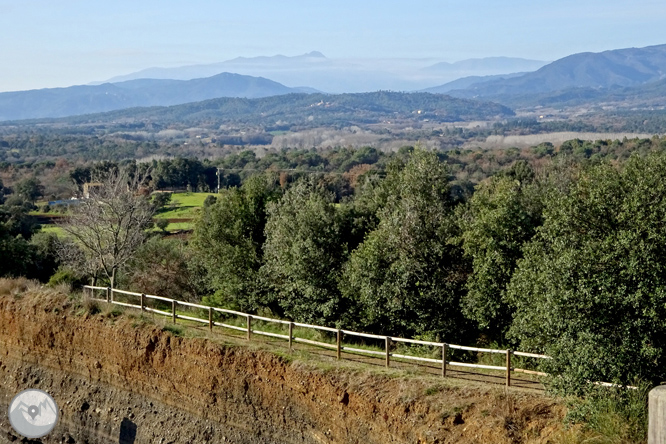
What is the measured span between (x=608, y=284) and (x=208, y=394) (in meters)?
11.0

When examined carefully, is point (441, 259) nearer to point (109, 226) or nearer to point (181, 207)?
point (109, 226)

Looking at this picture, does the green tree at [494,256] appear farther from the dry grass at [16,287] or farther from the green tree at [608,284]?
the dry grass at [16,287]

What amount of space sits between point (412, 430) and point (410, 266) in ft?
23.2

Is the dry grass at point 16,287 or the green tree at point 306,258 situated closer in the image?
the green tree at point 306,258

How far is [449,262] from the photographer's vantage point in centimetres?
2277

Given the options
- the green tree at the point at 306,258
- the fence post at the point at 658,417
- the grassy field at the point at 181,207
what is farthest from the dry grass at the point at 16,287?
the grassy field at the point at 181,207

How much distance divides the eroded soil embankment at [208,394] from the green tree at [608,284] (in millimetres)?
1598

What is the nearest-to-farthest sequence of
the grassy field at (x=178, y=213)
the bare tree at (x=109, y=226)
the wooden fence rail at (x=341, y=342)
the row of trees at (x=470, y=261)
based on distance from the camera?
1. the row of trees at (x=470, y=261)
2. the wooden fence rail at (x=341, y=342)
3. the bare tree at (x=109, y=226)
4. the grassy field at (x=178, y=213)

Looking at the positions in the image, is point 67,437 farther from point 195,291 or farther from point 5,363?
point 195,291

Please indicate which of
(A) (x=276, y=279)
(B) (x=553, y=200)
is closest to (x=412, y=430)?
(B) (x=553, y=200)

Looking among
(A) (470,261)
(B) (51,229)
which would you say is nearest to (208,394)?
(A) (470,261)

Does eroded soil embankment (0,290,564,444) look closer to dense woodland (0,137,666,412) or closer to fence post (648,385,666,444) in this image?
dense woodland (0,137,666,412)

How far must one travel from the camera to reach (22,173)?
94.9 m

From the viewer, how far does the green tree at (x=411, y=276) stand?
2181cm
